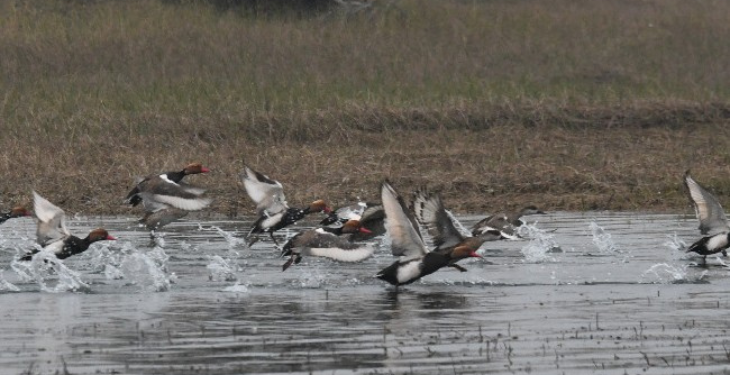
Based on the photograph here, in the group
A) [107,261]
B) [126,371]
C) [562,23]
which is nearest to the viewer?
[126,371]

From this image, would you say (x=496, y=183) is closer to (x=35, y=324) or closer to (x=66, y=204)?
(x=66, y=204)

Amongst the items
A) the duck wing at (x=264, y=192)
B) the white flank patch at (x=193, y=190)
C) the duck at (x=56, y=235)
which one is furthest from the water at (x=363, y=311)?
the white flank patch at (x=193, y=190)

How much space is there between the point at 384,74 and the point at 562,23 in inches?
261

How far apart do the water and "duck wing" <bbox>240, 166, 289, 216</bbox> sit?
18.7 inches

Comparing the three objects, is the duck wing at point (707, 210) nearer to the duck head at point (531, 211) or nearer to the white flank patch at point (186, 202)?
the duck head at point (531, 211)

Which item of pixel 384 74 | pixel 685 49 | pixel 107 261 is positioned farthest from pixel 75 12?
pixel 107 261

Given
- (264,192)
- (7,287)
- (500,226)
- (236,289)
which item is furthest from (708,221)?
(7,287)

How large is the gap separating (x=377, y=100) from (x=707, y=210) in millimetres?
11089

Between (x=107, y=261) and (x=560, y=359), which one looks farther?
(x=107, y=261)

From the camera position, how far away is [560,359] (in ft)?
33.8

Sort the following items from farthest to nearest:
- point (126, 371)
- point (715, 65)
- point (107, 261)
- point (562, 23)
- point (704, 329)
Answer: point (562, 23) → point (715, 65) → point (107, 261) → point (704, 329) → point (126, 371)

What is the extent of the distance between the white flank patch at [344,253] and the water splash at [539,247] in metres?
1.89

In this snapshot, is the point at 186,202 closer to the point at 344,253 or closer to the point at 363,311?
the point at 344,253

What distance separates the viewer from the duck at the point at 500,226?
53.2ft
